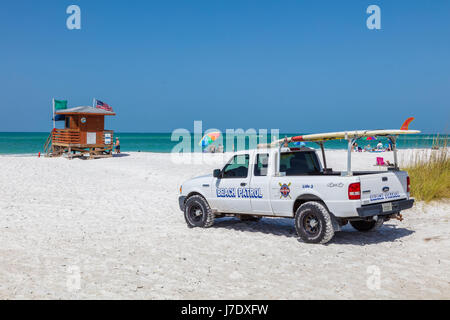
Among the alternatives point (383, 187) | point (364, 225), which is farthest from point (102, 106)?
point (383, 187)

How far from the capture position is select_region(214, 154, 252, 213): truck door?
971 centimetres

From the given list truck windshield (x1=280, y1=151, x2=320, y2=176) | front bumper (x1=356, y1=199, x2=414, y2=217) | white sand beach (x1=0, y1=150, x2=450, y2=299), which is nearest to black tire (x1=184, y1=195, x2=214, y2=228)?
white sand beach (x1=0, y1=150, x2=450, y2=299)

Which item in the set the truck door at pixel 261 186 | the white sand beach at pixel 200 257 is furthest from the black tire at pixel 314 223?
the truck door at pixel 261 186

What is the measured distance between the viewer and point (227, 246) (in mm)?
8750

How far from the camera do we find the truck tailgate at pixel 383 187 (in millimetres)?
8023

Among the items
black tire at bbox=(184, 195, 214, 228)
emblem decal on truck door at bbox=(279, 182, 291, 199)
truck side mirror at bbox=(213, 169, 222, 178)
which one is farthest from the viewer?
black tire at bbox=(184, 195, 214, 228)

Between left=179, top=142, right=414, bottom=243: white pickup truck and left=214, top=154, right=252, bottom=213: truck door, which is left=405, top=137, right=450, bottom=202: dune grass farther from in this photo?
left=214, top=154, right=252, bottom=213: truck door

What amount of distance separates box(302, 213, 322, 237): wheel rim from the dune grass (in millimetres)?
5190

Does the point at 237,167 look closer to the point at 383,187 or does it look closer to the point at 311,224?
the point at 311,224

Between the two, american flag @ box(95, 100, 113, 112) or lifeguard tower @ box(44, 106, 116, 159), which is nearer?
lifeguard tower @ box(44, 106, 116, 159)

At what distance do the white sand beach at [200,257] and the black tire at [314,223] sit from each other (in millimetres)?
232

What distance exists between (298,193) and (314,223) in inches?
25.0

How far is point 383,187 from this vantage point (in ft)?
27.5

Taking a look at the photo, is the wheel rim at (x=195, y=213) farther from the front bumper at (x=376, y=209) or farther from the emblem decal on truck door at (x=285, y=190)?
the front bumper at (x=376, y=209)
